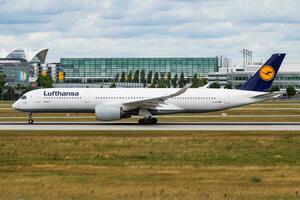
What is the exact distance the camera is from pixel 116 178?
74.6 ft

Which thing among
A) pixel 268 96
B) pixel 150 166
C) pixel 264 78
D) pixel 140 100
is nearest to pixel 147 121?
pixel 140 100

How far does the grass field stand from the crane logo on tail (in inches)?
640

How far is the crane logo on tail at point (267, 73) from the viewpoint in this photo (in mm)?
55844

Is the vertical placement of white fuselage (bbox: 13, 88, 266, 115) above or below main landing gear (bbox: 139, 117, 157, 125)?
above

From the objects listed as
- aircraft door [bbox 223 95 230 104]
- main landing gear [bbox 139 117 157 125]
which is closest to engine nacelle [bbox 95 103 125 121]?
main landing gear [bbox 139 117 157 125]

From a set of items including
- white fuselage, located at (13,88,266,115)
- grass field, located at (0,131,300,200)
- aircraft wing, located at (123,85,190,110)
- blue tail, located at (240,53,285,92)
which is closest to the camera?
grass field, located at (0,131,300,200)

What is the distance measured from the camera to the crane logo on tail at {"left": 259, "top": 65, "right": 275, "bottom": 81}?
55844 mm

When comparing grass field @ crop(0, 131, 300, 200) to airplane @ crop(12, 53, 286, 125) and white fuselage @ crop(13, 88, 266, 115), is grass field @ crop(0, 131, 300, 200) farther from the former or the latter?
white fuselage @ crop(13, 88, 266, 115)

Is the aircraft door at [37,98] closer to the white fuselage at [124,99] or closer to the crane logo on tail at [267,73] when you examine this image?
the white fuselage at [124,99]

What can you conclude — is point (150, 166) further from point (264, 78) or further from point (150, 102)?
point (264, 78)

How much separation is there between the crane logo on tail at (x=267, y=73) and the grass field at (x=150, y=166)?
16.3 metres

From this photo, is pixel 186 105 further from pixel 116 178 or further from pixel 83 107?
pixel 116 178

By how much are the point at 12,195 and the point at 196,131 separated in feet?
84.4

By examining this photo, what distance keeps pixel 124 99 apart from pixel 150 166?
27.5 metres
